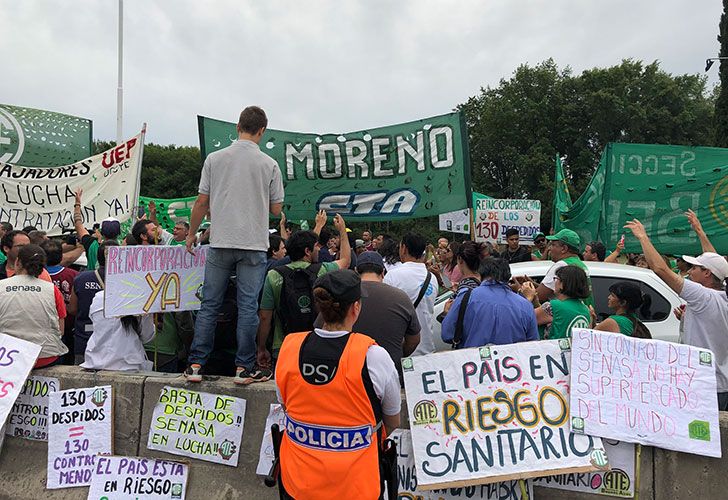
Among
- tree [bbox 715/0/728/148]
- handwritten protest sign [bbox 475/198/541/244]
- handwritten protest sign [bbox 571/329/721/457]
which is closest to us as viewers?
handwritten protest sign [bbox 571/329/721/457]

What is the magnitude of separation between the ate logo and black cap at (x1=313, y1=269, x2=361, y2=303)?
312 inches

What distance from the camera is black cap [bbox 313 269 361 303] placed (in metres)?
2.83

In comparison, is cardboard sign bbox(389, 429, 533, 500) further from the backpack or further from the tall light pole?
the tall light pole

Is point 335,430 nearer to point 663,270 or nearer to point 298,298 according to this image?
point 298,298

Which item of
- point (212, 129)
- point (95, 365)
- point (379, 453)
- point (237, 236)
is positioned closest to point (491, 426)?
point (379, 453)

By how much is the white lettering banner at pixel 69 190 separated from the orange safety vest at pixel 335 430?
19.5 feet

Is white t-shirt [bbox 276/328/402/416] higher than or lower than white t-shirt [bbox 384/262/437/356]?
lower

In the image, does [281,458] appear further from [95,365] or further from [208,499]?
[95,365]

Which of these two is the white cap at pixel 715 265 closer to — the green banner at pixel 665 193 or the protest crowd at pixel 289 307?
the protest crowd at pixel 289 307

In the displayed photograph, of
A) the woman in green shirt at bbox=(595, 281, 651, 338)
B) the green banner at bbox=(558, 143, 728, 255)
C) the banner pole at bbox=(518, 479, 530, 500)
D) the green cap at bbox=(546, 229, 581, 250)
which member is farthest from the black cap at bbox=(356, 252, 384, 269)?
the green banner at bbox=(558, 143, 728, 255)

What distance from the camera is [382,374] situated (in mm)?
2822

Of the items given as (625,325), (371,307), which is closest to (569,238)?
(625,325)

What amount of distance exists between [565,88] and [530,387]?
4426 cm

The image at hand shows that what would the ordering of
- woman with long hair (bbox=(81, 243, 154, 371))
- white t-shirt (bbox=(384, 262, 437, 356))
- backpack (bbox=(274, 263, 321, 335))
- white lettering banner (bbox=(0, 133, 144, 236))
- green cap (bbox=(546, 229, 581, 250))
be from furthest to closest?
white lettering banner (bbox=(0, 133, 144, 236)) < green cap (bbox=(546, 229, 581, 250)) < white t-shirt (bbox=(384, 262, 437, 356)) < woman with long hair (bbox=(81, 243, 154, 371)) < backpack (bbox=(274, 263, 321, 335))
